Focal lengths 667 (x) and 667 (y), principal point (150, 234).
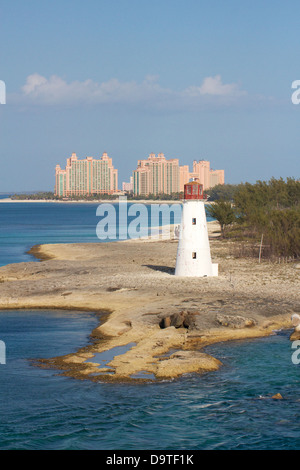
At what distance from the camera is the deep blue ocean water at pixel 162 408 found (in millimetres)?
17719

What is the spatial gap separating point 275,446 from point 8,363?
1111 centimetres

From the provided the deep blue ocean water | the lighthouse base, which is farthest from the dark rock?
the lighthouse base

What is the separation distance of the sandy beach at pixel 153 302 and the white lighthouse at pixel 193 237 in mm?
960

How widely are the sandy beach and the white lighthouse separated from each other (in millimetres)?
960

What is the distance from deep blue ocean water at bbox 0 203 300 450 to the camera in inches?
698

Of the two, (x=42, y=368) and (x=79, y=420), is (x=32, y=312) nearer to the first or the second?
(x=42, y=368)

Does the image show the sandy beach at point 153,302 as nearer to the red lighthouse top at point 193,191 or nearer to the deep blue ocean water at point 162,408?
the deep blue ocean water at point 162,408

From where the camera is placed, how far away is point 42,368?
78.1ft

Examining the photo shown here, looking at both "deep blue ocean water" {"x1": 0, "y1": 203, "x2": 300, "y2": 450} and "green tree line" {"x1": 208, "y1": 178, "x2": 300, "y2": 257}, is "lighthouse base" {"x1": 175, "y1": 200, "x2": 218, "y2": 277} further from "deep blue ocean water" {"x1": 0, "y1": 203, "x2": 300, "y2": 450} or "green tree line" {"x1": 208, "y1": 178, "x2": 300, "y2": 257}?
"deep blue ocean water" {"x1": 0, "y1": 203, "x2": 300, "y2": 450}

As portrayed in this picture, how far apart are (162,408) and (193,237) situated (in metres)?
20.4

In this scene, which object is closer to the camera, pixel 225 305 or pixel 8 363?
pixel 8 363

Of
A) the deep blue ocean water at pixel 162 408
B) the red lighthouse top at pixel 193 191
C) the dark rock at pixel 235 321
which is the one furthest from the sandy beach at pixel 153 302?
the red lighthouse top at pixel 193 191

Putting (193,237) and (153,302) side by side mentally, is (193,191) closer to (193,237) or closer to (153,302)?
(193,237)

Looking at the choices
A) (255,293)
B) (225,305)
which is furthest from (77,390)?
(255,293)
